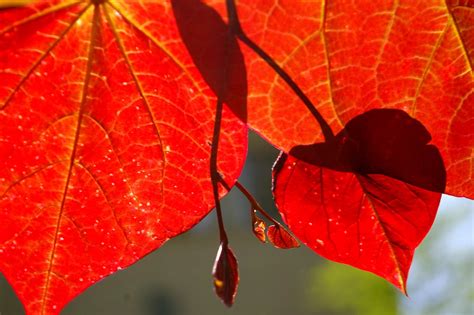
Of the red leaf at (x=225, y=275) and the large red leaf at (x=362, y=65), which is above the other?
the large red leaf at (x=362, y=65)

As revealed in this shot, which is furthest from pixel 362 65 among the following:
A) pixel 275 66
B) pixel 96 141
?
pixel 96 141

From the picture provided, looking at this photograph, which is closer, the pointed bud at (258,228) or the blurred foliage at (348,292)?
the pointed bud at (258,228)

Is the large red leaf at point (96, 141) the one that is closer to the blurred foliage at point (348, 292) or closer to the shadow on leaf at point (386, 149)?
the shadow on leaf at point (386, 149)

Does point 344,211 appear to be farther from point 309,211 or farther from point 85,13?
point 85,13

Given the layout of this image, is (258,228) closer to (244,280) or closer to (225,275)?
Result: (225,275)

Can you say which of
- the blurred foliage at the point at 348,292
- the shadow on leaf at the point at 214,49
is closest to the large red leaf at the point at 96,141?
the shadow on leaf at the point at 214,49
